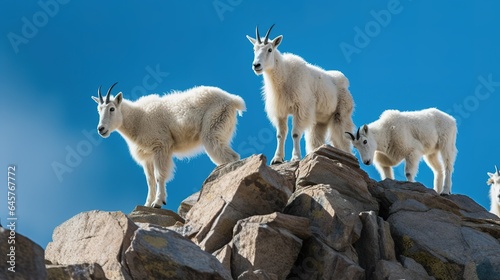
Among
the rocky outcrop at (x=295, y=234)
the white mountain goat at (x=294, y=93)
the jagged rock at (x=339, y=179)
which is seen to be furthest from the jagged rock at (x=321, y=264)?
the white mountain goat at (x=294, y=93)

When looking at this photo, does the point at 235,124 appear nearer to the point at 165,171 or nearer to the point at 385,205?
the point at 165,171

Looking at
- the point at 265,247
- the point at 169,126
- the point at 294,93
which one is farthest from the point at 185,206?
the point at 294,93

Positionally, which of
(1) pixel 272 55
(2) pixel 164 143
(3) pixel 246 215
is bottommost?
(3) pixel 246 215

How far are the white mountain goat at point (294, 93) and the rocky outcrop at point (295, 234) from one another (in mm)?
3285

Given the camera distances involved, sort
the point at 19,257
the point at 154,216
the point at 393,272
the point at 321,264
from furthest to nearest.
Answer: the point at 154,216 → the point at 393,272 → the point at 321,264 → the point at 19,257

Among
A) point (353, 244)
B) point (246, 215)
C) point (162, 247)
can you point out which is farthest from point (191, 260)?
point (353, 244)

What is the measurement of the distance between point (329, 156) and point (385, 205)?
1.42m

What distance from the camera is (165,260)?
8.73 m

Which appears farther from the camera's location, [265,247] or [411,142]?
[411,142]

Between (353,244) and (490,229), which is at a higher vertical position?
(490,229)

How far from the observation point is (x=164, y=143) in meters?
16.9

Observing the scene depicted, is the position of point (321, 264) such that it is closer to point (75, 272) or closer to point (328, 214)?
point (328, 214)

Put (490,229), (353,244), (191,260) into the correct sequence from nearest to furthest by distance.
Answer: (191,260) → (353,244) → (490,229)

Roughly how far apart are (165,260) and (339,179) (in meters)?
5.05
